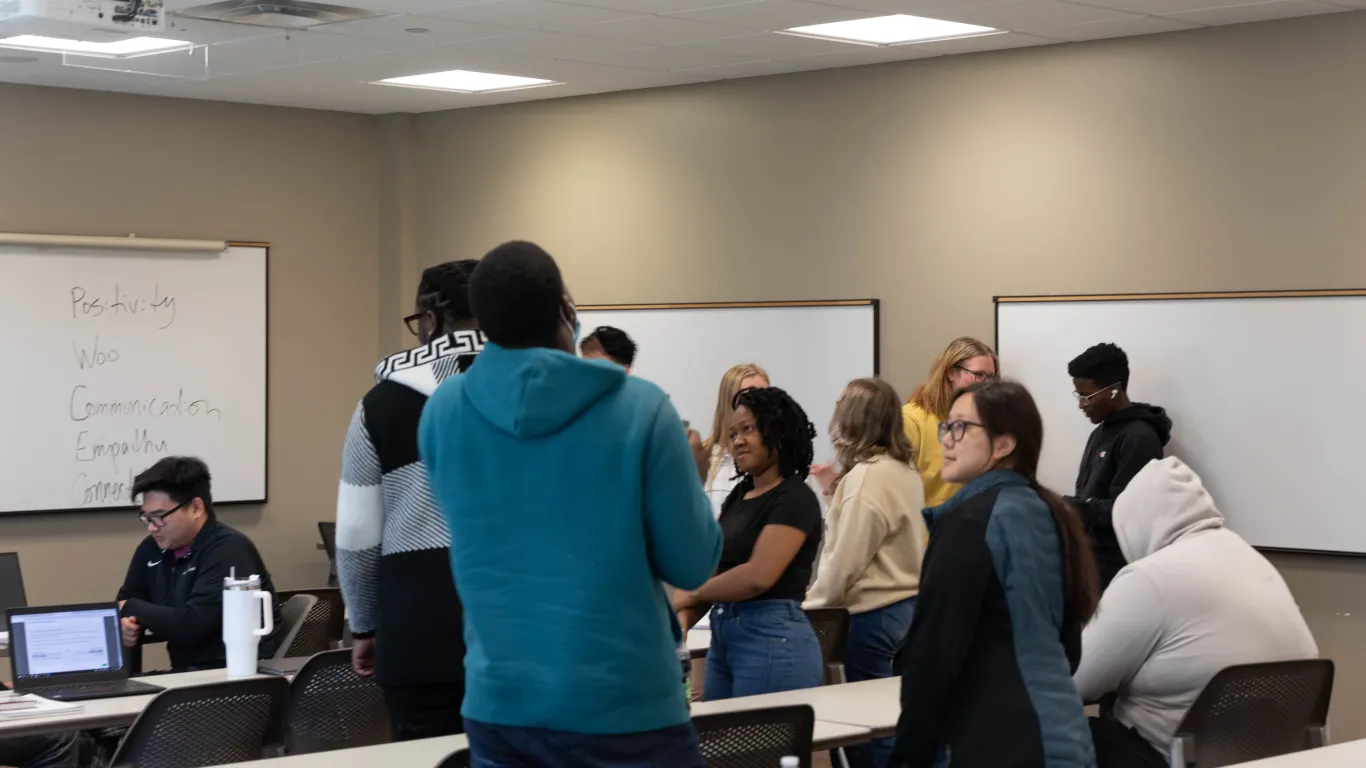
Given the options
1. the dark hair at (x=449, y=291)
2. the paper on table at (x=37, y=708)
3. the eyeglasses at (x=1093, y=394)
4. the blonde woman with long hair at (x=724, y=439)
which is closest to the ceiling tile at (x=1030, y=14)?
the eyeglasses at (x=1093, y=394)

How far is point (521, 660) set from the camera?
2.35 meters

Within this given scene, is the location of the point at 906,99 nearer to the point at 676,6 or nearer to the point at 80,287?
the point at 676,6

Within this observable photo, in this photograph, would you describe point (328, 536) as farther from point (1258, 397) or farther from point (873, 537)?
point (1258, 397)

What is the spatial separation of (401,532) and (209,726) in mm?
1175

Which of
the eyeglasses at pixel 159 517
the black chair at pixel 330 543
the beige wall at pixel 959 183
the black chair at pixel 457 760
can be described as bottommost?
the black chair at pixel 330 543

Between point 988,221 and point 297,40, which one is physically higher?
point 297,40

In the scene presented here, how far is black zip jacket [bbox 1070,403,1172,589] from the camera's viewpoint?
6086mm

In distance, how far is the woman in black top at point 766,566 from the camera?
4.20 metres

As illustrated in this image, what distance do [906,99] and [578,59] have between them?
1.47m

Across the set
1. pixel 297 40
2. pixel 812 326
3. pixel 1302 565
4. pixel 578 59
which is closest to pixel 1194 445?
pixel 1302 565

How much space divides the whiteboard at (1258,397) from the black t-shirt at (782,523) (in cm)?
256

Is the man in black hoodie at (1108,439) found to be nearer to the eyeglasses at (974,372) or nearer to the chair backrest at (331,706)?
the eyeglasses at (974,372)

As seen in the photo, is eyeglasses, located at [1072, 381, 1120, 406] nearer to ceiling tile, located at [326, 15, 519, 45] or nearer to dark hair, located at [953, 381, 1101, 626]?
ceiling tile, located at [326, 15, 519, 45]

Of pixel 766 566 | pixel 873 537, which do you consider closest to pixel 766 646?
pixel 766 566
